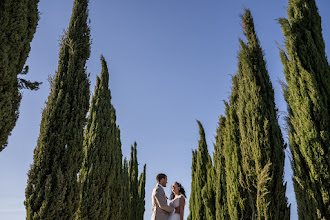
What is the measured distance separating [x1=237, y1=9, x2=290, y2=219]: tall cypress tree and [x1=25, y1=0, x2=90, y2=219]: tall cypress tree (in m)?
4.36

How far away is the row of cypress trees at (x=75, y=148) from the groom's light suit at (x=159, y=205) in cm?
227

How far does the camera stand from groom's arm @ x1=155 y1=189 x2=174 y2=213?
20.4 feet

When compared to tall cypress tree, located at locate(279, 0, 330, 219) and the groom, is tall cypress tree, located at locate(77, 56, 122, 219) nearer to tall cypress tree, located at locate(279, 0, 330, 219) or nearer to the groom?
the groom

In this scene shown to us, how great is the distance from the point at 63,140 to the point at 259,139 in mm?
4901

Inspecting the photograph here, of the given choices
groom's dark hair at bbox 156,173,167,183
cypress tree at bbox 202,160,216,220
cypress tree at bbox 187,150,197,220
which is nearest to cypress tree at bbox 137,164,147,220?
cypress tree at bbox 187,150,197,220

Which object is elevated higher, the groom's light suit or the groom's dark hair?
the groom's dark hair

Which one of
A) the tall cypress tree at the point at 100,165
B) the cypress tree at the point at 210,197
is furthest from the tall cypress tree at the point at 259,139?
the tall cypress tree at the point at 100,165

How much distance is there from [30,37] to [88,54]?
3.30 meters

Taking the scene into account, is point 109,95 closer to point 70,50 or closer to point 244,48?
point 70,50

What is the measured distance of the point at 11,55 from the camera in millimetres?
4812

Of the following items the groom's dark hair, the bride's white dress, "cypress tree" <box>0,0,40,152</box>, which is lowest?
the bride's white dress

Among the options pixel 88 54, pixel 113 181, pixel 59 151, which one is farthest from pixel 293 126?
pixel 113 181

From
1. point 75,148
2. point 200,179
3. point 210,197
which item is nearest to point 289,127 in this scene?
point 75,148

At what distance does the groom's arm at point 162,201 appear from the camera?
621cm
